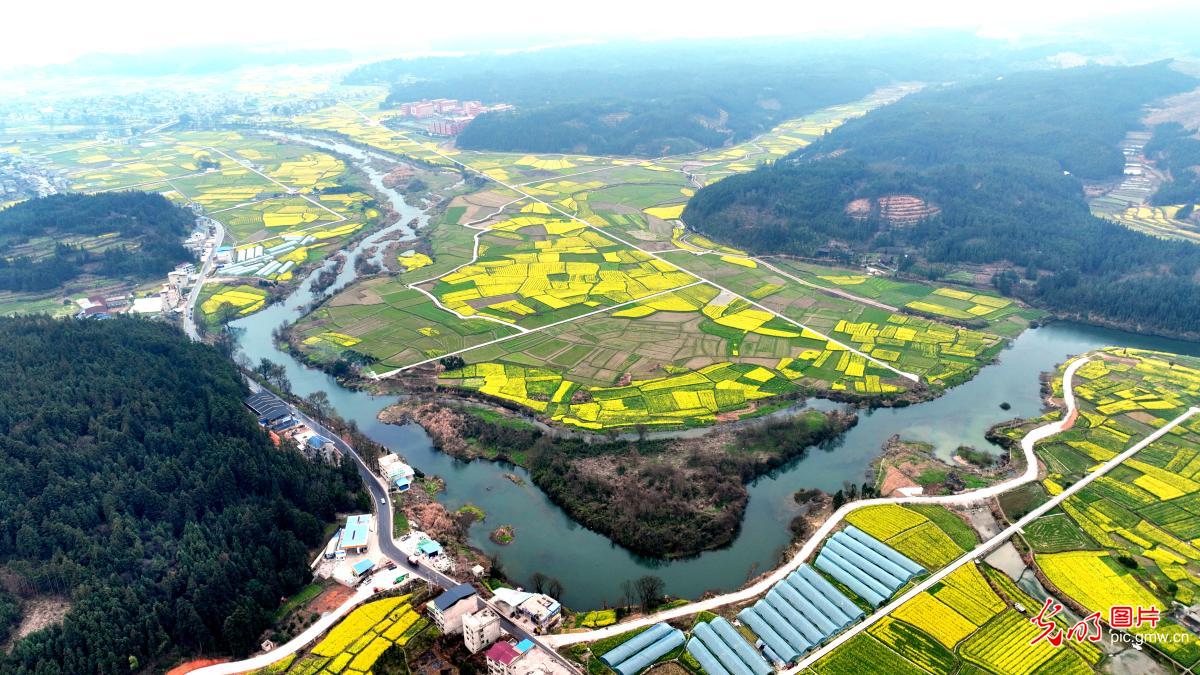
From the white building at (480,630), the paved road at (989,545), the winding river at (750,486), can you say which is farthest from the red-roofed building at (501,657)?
the paved road at (989,545)

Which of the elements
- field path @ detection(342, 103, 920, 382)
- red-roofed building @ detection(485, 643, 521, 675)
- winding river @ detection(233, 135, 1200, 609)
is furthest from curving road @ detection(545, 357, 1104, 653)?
field path @ detection(342, 103, 920, 382)

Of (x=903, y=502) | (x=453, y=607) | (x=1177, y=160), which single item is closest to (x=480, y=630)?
(x=453, y=607)

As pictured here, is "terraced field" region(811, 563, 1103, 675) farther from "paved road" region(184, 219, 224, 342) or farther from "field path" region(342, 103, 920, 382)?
"paved road" region(184, 219, 224, 342)

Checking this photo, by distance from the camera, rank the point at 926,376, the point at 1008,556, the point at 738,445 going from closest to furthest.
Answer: the point at 1008,556, the point at 738,445, the point at 926,376

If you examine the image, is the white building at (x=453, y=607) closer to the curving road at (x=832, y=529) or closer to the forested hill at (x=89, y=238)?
the curving road at (x=832, y=529)

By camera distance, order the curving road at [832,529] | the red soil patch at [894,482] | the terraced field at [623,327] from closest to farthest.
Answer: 1. the curving road at [832,529]
2. the red soil patch at [894,482]
3. the terraced field at [623,327]

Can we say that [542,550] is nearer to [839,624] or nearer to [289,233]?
[839,624]

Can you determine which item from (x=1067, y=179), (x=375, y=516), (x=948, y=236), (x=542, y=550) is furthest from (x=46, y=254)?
(x=1067, y=179)
